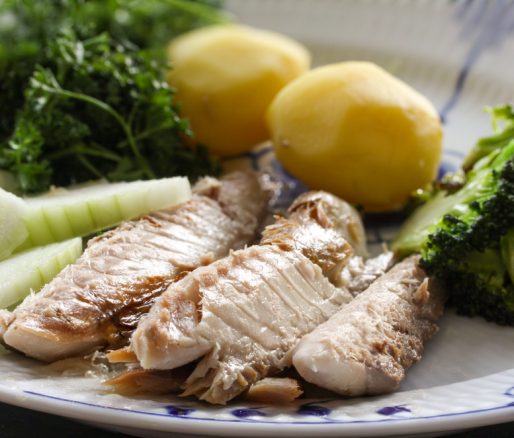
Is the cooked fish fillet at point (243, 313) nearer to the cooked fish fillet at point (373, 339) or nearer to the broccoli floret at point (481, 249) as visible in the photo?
the cooked fish fillet at point (373, 339)

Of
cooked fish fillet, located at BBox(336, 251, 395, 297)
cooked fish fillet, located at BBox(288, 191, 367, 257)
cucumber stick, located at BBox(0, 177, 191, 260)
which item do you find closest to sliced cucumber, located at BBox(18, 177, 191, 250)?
cucumber stick, located at BBox(0, 177, 191, 260)

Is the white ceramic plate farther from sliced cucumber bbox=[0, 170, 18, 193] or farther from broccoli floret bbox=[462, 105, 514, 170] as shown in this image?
sliced cucumber bbox=[0, 170, 18, 193]

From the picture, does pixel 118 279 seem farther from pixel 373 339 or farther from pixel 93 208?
pixel 373 339

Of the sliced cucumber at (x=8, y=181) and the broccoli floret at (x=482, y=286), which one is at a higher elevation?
the broccoli floret at (x=482, y=286)

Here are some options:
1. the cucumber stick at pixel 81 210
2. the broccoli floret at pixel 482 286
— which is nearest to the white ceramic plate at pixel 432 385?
the broccoli floret at pixel 482 286

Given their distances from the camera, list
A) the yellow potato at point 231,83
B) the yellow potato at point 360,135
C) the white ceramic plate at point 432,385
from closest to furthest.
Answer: the white ceramic plate at point 432,385
the yellow potato at point 360,135
the yellow potato at point 231,83

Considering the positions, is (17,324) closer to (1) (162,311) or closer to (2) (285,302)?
(1) (162,311)
